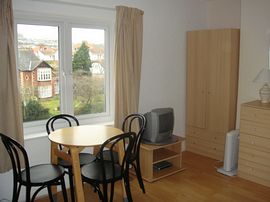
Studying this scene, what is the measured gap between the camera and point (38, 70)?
10.7 feet

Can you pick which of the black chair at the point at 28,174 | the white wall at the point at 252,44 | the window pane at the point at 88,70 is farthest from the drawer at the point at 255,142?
the black chair at the point at 28,174

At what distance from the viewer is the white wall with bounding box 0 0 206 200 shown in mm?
3411

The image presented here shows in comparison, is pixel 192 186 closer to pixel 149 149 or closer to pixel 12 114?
pixel 149 149

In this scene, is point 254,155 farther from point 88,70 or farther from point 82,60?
point 82,60

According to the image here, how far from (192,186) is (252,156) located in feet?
2.72

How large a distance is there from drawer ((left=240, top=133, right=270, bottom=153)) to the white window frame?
5.51ft

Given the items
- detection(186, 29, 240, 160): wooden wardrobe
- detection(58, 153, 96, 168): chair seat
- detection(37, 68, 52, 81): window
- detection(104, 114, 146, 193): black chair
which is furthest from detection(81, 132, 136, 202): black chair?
detection(186, 29, 240, 160): wooden wardrobe

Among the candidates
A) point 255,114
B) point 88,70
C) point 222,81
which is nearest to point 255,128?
point 255,114

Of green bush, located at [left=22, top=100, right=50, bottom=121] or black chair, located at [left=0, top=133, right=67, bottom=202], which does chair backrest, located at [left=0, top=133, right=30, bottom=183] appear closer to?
black chair, located at [left=0, top=133, right=67, bottom=202]

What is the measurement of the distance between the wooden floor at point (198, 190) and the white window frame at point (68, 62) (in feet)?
2.71

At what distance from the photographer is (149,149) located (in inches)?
136

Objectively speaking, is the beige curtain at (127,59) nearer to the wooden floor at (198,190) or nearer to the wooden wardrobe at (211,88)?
the wooden floor at (198,190)

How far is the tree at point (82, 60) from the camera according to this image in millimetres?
3521

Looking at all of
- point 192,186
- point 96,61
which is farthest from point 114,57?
point 192,186
